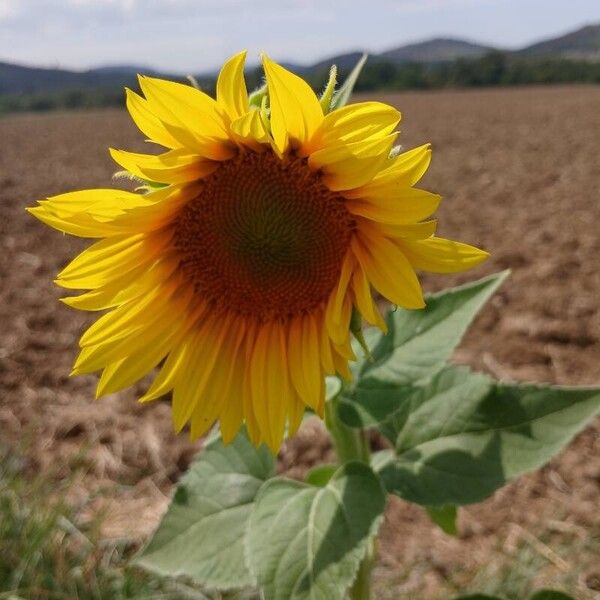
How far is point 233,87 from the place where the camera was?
41.1 inches

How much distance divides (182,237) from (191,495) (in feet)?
1.63

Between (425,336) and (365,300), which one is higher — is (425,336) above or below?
below

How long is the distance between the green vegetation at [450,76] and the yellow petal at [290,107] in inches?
1217

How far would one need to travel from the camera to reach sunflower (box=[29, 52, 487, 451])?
1.06 m

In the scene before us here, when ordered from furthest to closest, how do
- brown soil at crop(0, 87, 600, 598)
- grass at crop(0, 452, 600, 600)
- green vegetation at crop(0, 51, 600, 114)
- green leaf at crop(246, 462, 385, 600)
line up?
green vegetation at crop(0, 51, 600, 114)
brown soil at crop(0, 87, 600, 598)
grass at crop(0, 452, 600, 600)
green leaf at crop(246, 462, 385, 600)

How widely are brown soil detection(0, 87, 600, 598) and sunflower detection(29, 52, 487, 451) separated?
1033mm

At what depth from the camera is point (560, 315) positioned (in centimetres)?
374

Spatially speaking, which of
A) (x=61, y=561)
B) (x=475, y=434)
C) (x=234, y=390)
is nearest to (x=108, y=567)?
(x=61, y=561)

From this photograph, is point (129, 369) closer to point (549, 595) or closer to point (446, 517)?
point (446, 517)

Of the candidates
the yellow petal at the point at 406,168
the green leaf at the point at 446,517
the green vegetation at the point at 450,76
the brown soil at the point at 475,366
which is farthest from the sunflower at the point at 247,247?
the green vegetation at the point at 450,76

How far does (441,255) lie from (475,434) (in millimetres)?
470

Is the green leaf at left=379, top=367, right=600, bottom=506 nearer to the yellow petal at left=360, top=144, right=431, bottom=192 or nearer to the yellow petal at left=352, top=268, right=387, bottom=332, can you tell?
the yellow petal at left=352, top=268, right=387, bottom=332

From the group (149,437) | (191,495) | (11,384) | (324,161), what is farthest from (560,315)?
(324,161)

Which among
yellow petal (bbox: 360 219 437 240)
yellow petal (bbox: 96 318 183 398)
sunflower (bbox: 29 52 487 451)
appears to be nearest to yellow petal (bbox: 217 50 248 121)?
sunflower (bbox: 29 52 487 451)
